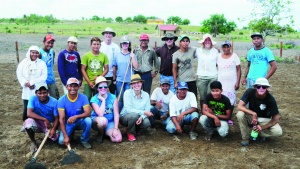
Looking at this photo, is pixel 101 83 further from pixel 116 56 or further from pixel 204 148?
pixel 204 148

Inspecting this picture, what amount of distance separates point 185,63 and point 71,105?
2.39 meters

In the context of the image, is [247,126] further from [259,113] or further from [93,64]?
[93,64]

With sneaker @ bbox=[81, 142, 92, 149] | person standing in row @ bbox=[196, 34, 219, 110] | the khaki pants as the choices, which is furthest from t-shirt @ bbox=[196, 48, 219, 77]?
sneaker @ bbox=[81, 142, 92, 149]

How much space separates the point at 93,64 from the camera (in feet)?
20.0

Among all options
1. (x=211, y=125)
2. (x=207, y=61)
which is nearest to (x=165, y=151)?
(x=211, y=125)

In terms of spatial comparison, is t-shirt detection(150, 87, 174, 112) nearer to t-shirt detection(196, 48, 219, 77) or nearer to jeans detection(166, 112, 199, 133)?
jeans detection(166, 112, 199, 133)

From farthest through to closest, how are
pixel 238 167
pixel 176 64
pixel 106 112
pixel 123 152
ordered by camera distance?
1. pixel 176 64
2. pixel 106 112
3. pixel 123 152
4. pixel 238 167

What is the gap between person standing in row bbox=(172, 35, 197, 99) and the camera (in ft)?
20.6

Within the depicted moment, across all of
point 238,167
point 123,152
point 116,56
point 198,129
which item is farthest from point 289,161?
point 116,56

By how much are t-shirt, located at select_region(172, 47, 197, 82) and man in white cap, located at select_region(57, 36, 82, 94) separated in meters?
1.93

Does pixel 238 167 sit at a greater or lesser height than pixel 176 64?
lesser

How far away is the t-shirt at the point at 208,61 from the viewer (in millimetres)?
6238

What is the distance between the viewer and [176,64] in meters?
6.31

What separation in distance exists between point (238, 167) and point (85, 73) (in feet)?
10.7
